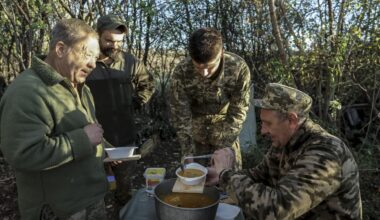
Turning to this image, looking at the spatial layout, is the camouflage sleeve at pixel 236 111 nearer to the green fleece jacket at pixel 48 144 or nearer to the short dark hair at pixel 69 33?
the green fleece jacket at pixel 48 144

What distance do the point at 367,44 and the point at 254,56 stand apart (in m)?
2.09

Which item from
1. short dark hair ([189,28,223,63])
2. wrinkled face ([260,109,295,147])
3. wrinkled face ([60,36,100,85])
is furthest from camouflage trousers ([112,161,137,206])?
wrinkled face ([260,109,295,147])

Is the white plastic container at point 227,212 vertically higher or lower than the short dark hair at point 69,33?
lower

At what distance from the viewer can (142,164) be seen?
5.60m

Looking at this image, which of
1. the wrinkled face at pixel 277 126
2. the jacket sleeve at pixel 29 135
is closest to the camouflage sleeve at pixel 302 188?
the wrinkled face at pixel 277 126

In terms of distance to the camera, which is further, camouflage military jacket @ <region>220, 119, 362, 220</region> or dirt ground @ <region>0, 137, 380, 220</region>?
dirt ground @ <region>0, 137, 380, 220</region>

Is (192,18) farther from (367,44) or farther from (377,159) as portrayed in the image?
(377,159)

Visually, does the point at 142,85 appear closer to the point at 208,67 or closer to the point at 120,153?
the point at 208,67

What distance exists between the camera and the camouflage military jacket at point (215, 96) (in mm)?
3283

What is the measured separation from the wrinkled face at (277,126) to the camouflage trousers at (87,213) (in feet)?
3.30

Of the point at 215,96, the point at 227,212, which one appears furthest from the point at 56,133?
the point at 215,96

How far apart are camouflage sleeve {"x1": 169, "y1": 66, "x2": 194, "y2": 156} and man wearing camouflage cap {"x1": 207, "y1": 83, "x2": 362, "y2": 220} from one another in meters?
1.24

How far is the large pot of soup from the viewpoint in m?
1.86

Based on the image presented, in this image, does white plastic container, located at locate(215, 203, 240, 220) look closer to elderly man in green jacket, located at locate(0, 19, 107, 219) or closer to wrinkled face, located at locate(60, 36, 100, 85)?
elderly man in green jacket, located at locate(0, 19, 107, 219)
